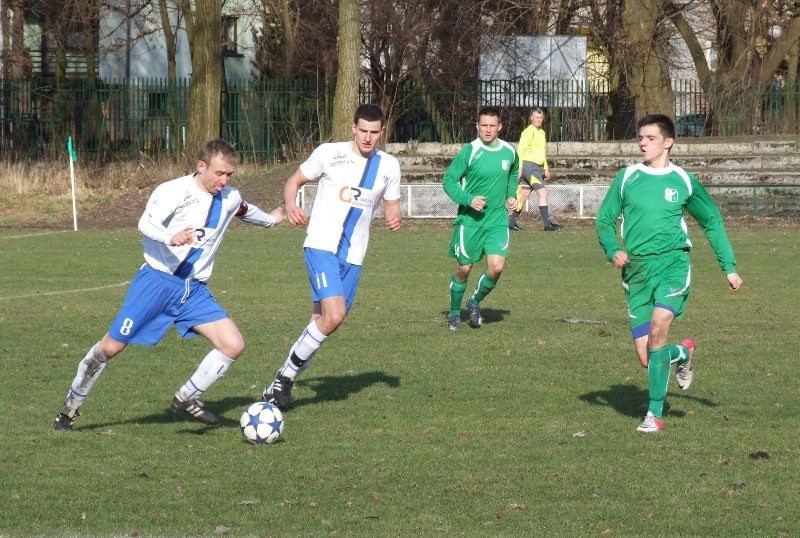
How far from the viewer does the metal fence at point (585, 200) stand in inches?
979

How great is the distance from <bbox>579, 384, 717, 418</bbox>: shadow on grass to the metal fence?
52.4ft

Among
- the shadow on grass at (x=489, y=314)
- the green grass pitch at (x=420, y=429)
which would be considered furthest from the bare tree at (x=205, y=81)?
the shadow on grass at (x=489, y=314)

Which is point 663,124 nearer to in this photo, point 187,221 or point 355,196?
point 355,196

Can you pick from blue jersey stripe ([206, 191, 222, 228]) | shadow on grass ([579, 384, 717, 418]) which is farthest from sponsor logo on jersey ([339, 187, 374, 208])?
shadow on grass ([579, 384, 717, 418])

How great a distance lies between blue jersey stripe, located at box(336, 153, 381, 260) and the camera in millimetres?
8414

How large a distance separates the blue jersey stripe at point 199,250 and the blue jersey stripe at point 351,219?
1.07 meters

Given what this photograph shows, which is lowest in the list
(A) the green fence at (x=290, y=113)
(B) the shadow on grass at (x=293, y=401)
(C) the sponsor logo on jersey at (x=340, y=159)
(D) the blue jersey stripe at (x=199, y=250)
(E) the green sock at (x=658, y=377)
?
(B) the shadow on grass at (x=293, y=401)

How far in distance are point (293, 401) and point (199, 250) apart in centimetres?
158

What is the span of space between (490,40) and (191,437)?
30.0m

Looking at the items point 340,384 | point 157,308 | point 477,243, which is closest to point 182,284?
point 157,308

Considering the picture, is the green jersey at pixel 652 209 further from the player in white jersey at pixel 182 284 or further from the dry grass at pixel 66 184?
the dry grass at pixel 66 184

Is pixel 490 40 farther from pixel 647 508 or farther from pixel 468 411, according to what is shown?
pixel 647 508

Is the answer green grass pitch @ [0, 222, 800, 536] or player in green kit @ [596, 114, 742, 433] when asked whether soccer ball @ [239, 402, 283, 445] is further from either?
player in green kit @ [596, 114, 742, 433]

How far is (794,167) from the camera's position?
27.0m
